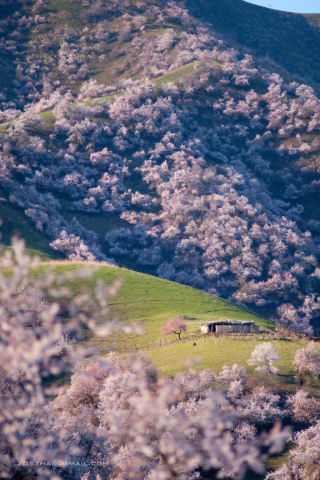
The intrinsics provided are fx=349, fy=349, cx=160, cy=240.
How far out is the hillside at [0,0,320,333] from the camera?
84.2 m

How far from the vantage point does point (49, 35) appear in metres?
153

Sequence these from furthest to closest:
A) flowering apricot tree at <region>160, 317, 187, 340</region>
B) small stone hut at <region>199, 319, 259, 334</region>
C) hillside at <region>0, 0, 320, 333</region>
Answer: hillside at <region>0, 0, 320, 333</region> → flowering apricot tree at <region>160, 317, 187, 340</region> → small stone hut at <region>199, 319, 259, 334</region>

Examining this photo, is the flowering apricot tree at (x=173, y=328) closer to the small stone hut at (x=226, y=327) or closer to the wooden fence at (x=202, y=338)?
the wooden fence at (x=202, y=338)

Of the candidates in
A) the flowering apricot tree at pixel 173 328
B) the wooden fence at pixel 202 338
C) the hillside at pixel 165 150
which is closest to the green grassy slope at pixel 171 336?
the wooden fence at pixel 202 338

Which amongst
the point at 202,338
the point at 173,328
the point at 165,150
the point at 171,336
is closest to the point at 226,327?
the point at 202,338

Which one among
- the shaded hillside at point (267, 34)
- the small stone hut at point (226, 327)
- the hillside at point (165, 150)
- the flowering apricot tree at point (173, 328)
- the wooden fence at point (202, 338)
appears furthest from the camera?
the shaded hillside at point (267, 34)

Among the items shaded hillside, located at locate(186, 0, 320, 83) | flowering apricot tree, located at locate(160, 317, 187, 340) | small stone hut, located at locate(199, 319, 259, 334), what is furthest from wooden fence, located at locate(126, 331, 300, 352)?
shaded hillside, located at locate(186, 0, 320, 83)

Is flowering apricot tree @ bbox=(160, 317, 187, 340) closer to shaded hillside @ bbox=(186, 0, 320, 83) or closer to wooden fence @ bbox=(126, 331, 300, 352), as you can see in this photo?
wooden fence @ bbox=(126, 331, 300, 352)

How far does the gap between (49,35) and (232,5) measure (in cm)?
10761

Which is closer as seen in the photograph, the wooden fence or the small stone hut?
the wooden fence

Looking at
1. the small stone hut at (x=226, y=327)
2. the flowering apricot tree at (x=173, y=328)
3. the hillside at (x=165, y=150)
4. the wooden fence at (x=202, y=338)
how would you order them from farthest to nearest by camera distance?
the hillside at (x=165, y=150)
the flowering apricot tree at (x=173, y=328)
the small stone hut at (x=226, y=327)
the wooden fence at (x=202, y=338)

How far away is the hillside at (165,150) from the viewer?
8425cm

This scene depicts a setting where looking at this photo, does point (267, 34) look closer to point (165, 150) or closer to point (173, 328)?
point (165, 150)

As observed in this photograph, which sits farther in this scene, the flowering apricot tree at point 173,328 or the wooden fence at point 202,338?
the flowering apricot tree at point 173,328
